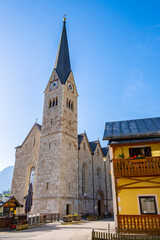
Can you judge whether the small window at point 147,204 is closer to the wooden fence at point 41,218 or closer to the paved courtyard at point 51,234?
the paved courtyard at point 51,234

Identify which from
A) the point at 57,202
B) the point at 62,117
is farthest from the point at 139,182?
the point at 62,117

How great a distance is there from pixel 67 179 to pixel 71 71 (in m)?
20.8

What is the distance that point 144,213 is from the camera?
40.9ft

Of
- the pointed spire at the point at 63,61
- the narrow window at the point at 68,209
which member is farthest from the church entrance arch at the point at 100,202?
the pointed spire at the point at 63,61

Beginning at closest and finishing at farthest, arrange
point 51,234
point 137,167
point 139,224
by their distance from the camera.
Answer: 1. point 139,224
2. point 51,234
3. point 137,167

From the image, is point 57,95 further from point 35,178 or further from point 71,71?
point 35,178

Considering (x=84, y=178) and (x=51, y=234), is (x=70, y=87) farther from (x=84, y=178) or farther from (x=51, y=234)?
(x=51, y=234)

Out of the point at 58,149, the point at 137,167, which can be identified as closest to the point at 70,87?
the point at 58,149

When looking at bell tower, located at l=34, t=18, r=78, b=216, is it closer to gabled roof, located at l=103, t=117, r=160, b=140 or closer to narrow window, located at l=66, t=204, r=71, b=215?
narrow window, located at l=66, t=204, r=71, b=215

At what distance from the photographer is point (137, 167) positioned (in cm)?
1265

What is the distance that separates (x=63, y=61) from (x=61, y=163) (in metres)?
21.3

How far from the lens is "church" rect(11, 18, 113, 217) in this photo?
25016 millimetres

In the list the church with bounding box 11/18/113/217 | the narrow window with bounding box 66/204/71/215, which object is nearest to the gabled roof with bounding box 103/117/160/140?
the church with bounding box 11/18/113/217

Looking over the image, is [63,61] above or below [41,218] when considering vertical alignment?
above
